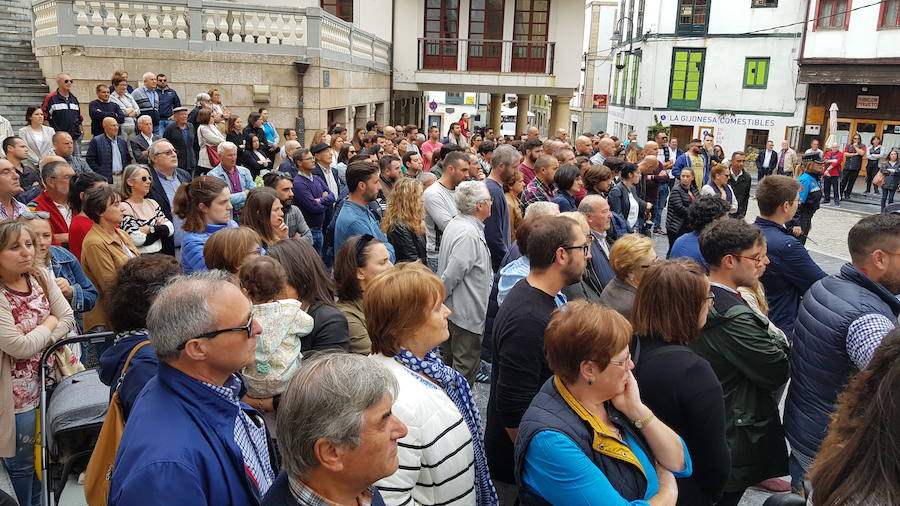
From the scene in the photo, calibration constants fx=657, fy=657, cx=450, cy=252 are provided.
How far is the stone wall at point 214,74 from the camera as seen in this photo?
12641mm

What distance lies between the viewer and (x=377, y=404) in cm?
184

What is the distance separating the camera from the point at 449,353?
5.39 meters

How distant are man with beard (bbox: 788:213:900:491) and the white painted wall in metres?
27.9

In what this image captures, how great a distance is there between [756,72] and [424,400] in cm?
3346

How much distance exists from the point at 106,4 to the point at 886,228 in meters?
13.5

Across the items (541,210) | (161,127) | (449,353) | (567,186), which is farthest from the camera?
(161,127)

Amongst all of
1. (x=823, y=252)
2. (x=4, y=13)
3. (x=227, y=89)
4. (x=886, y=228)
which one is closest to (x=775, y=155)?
(x=823, y=252)

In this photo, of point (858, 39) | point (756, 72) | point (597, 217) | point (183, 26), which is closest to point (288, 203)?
point (597, 217)

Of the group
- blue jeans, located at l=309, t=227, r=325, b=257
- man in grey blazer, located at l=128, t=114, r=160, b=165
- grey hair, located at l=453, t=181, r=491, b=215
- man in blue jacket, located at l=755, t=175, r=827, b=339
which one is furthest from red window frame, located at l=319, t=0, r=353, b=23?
man in blue jacket, located at l=755, t=175, r=827, b=339

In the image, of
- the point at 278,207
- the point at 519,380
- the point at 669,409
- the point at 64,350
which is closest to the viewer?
the point at 669,409

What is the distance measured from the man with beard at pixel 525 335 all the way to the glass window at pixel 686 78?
3240 cm

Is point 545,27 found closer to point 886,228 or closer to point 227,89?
point 227,89

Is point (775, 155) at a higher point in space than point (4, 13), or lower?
lower

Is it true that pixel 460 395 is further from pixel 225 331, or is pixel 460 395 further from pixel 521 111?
pixel 521 111
